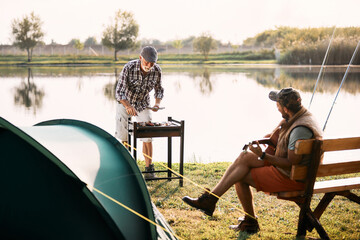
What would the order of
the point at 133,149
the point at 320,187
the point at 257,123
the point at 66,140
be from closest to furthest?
1. the point at 66,140
2. the point at 320,187
3. the point at 133,149
4. the point at 257,123

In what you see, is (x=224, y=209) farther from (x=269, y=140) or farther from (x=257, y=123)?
(x=257, y=123)

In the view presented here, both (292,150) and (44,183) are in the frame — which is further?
(292,150)

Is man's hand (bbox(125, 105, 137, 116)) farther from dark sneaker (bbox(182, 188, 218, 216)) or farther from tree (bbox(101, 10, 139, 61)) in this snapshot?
tree (bbox(101, 10, 139, 61))

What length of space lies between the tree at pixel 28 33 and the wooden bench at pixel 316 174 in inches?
2269

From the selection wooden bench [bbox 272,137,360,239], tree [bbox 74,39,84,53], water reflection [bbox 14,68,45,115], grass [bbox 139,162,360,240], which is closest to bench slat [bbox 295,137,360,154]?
wooden bench [bbox 272,137,360,239]

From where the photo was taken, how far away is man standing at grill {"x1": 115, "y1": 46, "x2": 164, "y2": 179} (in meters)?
5.65

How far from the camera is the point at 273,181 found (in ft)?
12.2

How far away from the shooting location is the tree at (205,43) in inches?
2287

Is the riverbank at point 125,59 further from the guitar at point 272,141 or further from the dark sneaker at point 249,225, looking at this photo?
the dark sneaker at point 249,225

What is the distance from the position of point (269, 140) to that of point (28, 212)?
2.54m

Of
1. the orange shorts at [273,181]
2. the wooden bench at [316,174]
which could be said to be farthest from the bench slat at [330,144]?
the orange shorts at [273,181]

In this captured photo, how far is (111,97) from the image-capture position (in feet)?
72.9

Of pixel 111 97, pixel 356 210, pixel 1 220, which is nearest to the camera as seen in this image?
pixel 1 220

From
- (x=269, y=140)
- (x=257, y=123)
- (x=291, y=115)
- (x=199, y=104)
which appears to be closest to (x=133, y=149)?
(x=269, y=140)
